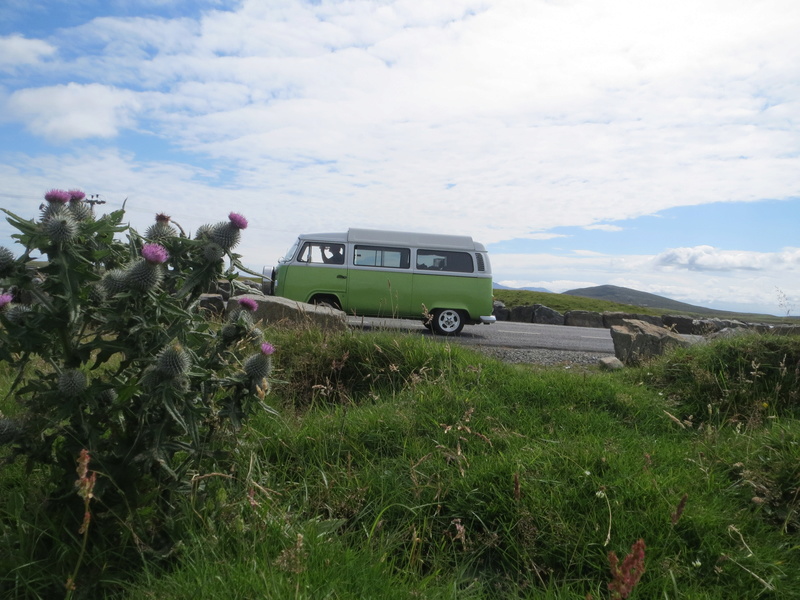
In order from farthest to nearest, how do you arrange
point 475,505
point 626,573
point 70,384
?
1. point 475,505
2. point 70,384
3. point 626,573

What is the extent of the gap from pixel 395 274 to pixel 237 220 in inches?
426

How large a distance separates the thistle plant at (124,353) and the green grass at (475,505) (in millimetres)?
212

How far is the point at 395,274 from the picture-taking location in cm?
1341

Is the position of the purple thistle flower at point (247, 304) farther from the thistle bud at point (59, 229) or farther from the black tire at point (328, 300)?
the black tire at point (328, 300)

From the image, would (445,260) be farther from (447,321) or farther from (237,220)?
(237,220)

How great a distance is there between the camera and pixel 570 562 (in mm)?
2521

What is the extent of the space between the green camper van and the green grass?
351 inches

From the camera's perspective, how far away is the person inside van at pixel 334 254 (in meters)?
13.4

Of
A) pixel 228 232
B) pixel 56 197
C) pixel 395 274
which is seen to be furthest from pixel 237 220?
pixel 395 274

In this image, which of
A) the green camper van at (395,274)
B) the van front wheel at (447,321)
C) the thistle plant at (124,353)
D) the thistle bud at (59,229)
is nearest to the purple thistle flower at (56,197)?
the thistle plant at (124,353)

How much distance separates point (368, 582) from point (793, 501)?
2.30 metres

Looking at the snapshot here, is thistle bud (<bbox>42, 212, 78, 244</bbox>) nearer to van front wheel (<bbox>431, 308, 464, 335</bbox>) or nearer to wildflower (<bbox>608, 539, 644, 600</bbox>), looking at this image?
wildflower (<bbox>608, 539, 644, 600</bbox>)

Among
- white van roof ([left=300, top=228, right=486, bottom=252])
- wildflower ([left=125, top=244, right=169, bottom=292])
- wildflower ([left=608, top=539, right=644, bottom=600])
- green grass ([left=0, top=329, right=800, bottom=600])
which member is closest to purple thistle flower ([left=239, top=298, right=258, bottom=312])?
wildflower ([left=125, top=244, right=169, bottom=292])

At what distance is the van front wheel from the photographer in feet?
44.8
